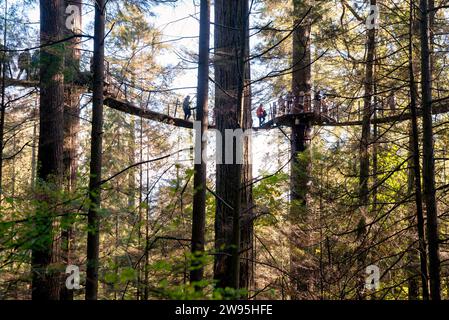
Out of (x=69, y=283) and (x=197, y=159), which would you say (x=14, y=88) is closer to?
(x=69, y=283)

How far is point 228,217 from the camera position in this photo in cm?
520

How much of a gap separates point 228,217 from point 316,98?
452 centimetres

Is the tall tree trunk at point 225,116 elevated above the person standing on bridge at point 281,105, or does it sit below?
below

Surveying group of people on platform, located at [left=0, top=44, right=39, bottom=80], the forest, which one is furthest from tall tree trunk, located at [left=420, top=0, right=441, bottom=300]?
group of people on platform, located at [left=0, top=44, right=39, bottom=80]

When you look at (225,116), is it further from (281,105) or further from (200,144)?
(281,105)
